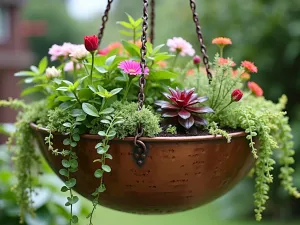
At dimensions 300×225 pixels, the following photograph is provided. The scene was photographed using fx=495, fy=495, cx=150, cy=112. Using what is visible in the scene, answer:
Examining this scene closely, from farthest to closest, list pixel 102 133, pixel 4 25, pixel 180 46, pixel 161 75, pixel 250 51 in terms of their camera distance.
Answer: pixel 4 25, pixel 250 51, pixel 180 46, pixel 161 75, pixel 102 133

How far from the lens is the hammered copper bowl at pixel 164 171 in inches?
39.7

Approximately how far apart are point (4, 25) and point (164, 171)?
22.6ft

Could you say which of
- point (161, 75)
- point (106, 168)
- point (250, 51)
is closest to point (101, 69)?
point (161, 75)

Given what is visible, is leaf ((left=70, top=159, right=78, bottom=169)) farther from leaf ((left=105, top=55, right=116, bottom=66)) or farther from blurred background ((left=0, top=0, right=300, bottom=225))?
blurred background ((left=0, top=0, right=300, bottom=225))

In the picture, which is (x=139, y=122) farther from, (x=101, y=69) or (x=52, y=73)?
(x=52, y=73)

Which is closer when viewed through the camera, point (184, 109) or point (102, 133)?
point (102, 133)

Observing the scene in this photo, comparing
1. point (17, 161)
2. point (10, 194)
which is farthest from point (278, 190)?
point (17, 161)

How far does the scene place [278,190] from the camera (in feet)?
13.0

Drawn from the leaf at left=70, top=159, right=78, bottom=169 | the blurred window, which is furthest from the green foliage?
the blurred window

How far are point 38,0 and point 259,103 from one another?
10203 mm

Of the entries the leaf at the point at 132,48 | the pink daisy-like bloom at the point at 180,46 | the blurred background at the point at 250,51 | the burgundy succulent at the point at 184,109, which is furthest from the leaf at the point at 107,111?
the blurred background at the point at 250,51

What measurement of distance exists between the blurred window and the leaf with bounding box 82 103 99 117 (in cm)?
673

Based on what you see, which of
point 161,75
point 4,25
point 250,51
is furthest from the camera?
point 4,25

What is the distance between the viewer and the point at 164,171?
1021 millimetres
